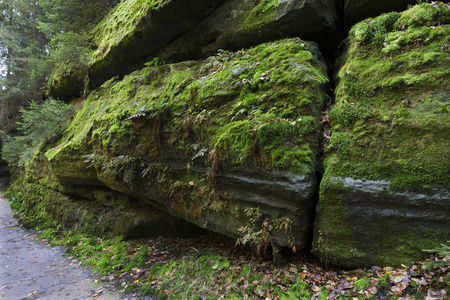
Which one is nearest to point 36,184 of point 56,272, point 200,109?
point 56,272

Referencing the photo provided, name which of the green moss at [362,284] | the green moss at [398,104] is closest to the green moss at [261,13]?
the green moss at [398,104]

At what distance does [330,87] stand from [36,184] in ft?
46.7

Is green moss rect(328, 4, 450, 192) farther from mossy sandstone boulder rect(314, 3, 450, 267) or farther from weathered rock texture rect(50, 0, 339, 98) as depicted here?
weathered rock texture rect(50, 0, 339, 98)

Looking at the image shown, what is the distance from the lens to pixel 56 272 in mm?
6289

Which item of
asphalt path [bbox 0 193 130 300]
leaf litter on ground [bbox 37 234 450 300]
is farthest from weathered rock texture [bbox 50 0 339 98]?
asphalt path [bbox 0 193 130 300]

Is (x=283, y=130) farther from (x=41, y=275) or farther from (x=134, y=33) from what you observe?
(x=41, y=275)

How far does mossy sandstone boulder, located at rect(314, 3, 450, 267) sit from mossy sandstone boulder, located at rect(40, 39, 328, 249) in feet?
1.38

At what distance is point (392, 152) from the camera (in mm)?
3447

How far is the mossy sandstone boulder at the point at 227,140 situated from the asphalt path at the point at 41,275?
238cm

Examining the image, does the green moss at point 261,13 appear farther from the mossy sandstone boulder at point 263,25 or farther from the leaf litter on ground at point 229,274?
the leaf litter on ground at point 229,274

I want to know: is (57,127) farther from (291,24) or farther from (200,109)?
(291,24)

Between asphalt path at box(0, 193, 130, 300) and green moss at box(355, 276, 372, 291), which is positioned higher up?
green moss at box(355, 276, 372, 291)

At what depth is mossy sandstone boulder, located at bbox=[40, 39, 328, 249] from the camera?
4.04 meters

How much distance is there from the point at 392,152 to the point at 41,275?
855 centimetres
